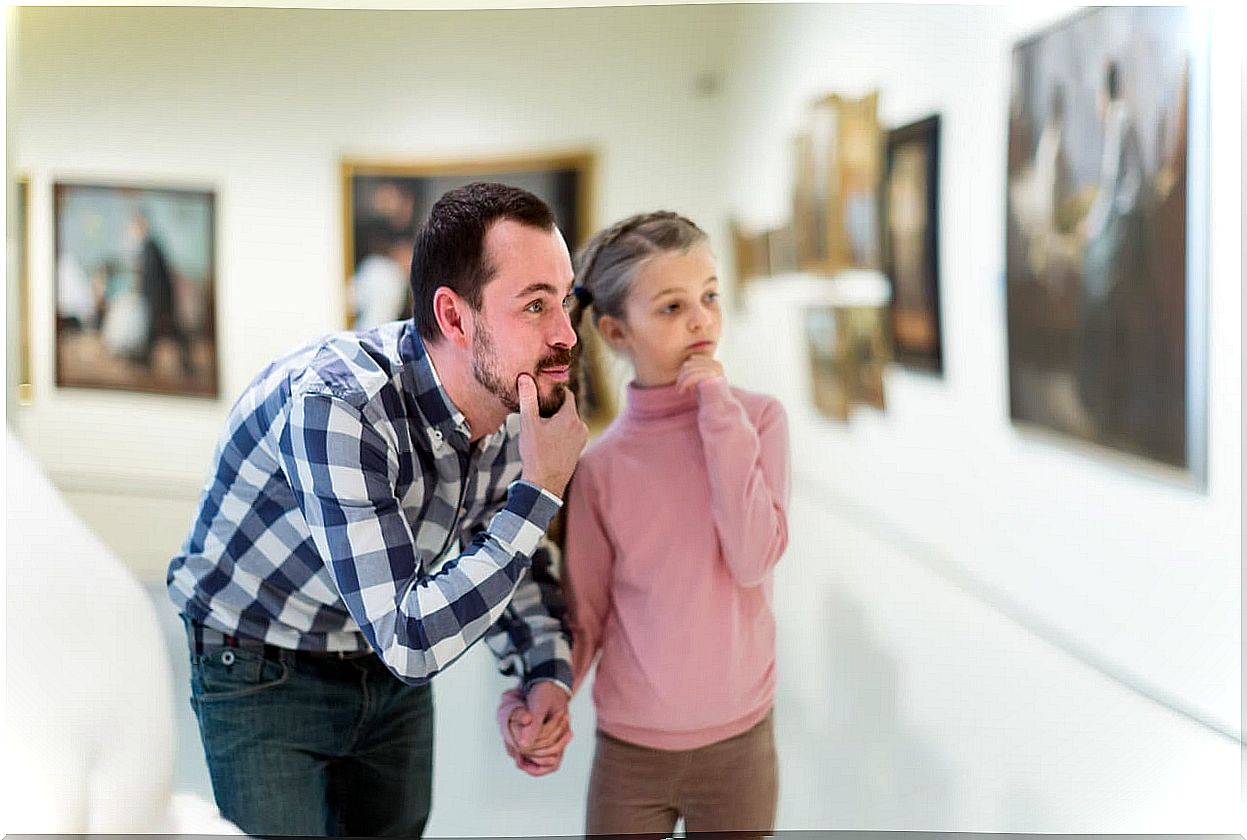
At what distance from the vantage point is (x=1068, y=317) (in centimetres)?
144

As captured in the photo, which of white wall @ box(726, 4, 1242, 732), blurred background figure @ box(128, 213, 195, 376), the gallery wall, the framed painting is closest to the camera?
white wall @ box(726, 4, 1242, 732)

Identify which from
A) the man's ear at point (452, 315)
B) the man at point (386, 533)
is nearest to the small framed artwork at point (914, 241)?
the man at point (386, 533)

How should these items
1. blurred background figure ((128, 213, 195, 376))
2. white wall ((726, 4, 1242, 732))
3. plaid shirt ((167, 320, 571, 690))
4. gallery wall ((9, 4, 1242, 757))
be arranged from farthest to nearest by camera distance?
blurred background figure ((128, 213, 195, 376)) → gallery wall ((9, 4, 1242, 757)) → white wall ((726, 4, 1242, 732)) → plaid shirt ((167, 320, 571, 690))

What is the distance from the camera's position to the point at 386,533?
1.00m

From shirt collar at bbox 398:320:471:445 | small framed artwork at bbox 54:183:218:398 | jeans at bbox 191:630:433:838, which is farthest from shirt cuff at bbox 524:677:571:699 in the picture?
small framed artwork at bbox 54:183:218:398

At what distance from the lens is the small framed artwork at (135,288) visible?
150 cm

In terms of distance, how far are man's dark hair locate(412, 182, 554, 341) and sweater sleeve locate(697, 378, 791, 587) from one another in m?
0.26

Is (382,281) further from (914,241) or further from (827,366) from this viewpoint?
(914,241)

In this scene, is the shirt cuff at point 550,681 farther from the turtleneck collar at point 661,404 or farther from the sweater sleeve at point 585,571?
the turtleneck collar at point 661,404

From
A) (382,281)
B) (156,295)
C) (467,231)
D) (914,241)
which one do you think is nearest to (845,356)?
(914,241)

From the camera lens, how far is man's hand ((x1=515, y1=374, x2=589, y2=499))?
1.03 meters

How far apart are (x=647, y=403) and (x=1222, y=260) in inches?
28.1

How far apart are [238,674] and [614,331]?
0.56 metres

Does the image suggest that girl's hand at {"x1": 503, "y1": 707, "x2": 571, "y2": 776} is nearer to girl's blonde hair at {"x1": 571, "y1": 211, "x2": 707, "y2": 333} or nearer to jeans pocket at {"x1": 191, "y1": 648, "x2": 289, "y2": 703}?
jeans pocket at {"x1": 191, "y1": 648, "x2": 289, "y2": 703}
